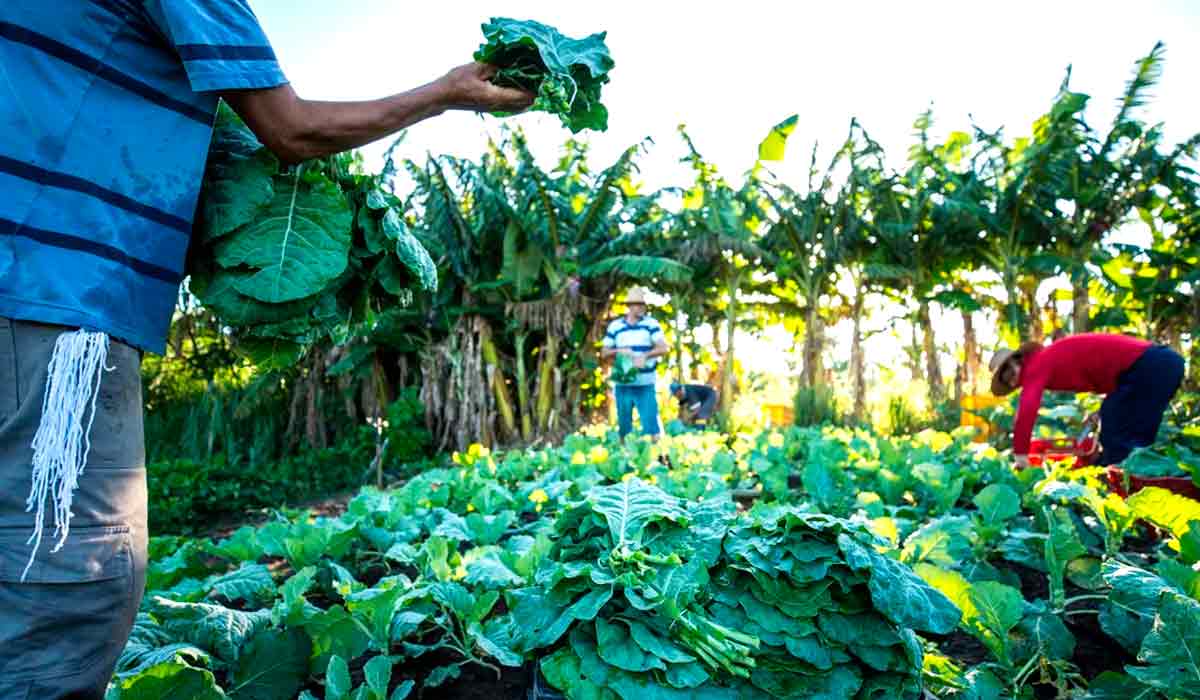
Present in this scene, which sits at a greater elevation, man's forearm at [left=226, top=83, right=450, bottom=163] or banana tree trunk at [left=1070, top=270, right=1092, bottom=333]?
banana tree trunk at [left=1070, top=270, right=1092, bottom=333]

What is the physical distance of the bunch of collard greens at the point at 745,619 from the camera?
1.47 meters

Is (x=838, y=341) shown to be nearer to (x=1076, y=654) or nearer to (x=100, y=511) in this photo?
(x=1076, y=654)

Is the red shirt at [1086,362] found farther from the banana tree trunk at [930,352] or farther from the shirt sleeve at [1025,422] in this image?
the banana tree trunk at [930,352]

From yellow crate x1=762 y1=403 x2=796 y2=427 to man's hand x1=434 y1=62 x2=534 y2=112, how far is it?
1073 centimetres

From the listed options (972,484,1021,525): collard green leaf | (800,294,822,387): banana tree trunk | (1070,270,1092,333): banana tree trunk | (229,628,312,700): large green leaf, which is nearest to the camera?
(229,628,312,700): large green leaf

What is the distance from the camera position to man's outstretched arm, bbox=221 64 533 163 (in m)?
1.34

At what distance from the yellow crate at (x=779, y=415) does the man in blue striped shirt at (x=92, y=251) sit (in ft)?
36.4

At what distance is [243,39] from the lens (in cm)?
129

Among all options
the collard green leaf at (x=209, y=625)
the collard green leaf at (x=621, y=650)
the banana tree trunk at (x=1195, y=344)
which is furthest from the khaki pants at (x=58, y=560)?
the banana tree trunk at (x=1195, y=344)

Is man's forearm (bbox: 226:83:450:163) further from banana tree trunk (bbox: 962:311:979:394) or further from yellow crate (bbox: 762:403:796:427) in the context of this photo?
banana tree trunk (bbox: 962:311:979:394)

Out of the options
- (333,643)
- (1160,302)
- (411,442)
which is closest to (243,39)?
(333,643)

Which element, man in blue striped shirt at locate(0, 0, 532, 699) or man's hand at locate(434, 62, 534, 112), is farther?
man's hand at locate(434, 62, 534, 112)

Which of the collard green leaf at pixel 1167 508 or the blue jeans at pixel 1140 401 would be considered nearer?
the collard green leaf at pixel 1167 508

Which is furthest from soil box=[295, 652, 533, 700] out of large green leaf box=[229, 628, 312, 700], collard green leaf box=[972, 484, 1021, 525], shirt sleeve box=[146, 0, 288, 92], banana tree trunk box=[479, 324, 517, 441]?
banana tree trunk box=[479, 324, 517, 441]
